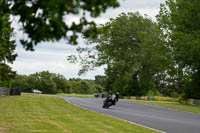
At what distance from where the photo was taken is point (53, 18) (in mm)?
3961

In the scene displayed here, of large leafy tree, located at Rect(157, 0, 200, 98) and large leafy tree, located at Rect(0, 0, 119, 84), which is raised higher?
large leafy tree, located at Rect(157, 0, 200, 98)

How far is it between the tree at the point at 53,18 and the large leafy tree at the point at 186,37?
121 feet

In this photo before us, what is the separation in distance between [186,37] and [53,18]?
3863 cm

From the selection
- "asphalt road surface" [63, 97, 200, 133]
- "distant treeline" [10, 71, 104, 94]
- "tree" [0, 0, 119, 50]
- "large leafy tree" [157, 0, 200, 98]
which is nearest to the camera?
"tree" [0, 0, 119, 50]

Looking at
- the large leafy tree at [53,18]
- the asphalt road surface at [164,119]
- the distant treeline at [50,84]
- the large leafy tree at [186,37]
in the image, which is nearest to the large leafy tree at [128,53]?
the large leafy tree at [186,37]

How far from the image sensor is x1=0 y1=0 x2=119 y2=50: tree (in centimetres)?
411

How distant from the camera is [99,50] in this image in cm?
6612

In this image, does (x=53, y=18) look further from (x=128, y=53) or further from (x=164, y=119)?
(x=128, y=53)

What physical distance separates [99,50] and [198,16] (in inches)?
1016

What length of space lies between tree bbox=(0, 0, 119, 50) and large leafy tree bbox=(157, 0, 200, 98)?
3685cm

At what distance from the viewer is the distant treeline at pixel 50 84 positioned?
432ft

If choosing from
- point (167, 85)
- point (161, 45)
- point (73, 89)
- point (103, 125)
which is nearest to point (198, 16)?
point (161, 45)

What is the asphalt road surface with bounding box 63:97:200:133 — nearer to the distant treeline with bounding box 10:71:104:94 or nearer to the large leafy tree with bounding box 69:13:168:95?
the large leafy tree with bounding box 69:13:168:95

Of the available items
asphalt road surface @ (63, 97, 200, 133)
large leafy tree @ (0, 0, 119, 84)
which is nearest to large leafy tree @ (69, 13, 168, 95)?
asphalt road surface @ (63, 97, 200, 133)
